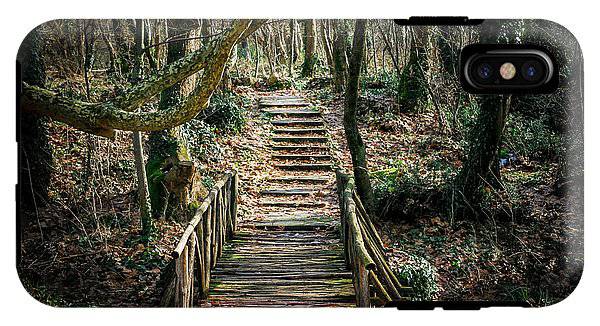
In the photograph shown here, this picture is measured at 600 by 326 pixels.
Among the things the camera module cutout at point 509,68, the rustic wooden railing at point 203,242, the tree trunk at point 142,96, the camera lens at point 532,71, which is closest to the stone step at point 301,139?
the rustic wooden railing at point 203,242

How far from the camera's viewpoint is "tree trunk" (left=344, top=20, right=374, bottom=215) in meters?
5.02

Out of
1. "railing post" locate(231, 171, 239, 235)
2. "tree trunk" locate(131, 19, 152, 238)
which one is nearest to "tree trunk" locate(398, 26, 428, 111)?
"railing post" locate(231, 171, 239, 235)

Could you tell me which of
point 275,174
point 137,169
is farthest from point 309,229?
point 137,169

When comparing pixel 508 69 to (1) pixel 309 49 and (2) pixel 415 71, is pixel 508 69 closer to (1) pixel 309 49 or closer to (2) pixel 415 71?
(2) pixel 415 71

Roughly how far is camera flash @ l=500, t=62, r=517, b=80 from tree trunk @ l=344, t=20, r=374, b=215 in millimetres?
689

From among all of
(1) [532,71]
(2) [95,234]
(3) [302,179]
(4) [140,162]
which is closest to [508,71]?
(1) [532,71]

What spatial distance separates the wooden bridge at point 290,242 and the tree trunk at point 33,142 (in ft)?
2.46

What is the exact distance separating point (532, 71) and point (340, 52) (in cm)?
93

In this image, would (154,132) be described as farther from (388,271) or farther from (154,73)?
(388,271)

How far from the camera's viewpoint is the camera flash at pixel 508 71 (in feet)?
16.4

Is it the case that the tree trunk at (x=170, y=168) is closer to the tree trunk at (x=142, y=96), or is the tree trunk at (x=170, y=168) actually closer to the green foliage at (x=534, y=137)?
the tree trunk at (x=142, y=96)

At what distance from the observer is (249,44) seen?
16.7 ft

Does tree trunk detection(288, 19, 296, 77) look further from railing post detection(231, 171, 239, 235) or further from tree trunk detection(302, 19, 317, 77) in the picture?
railing post detection(231, 171, 239, 235)

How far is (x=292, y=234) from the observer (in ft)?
17.3
